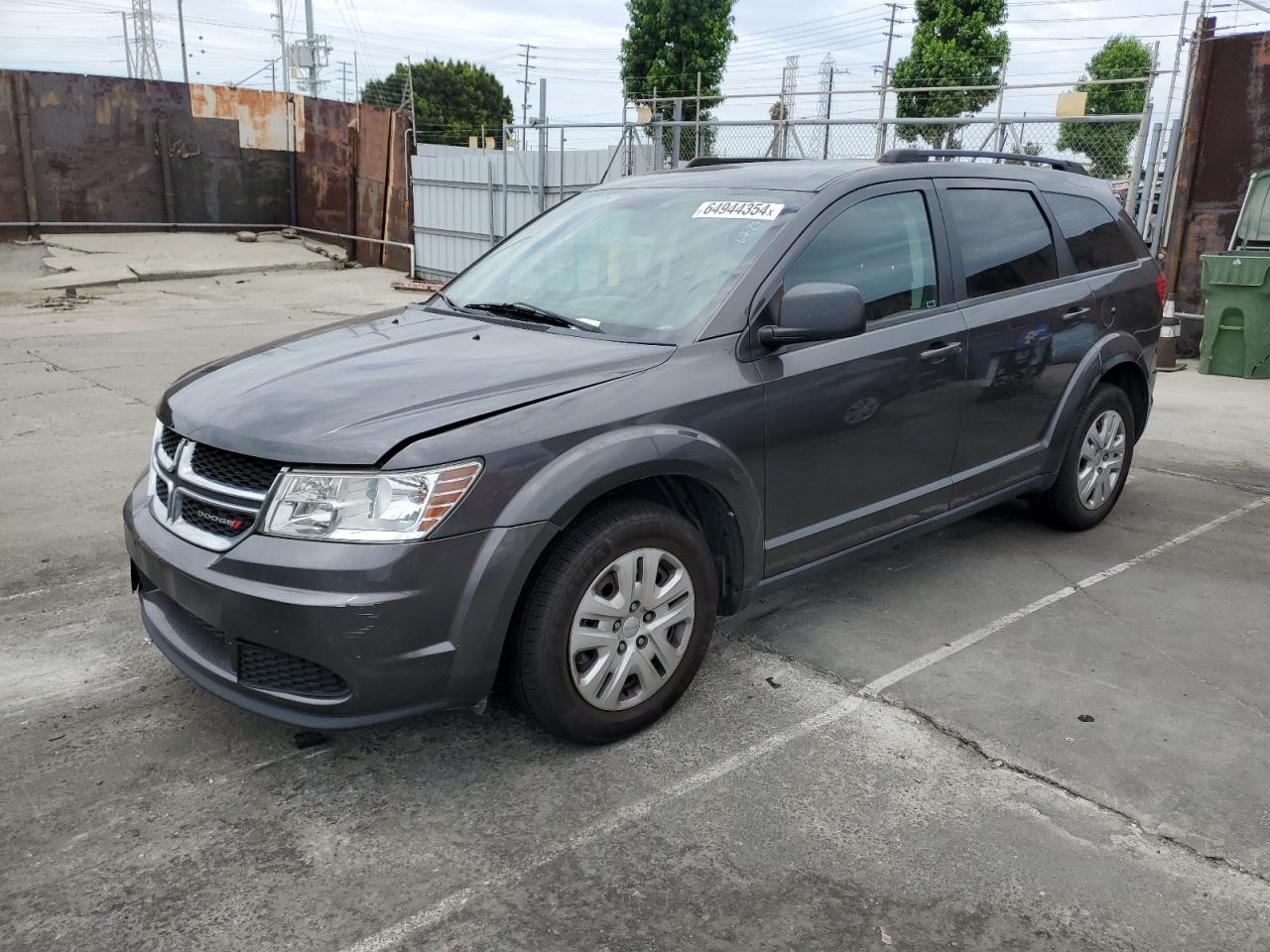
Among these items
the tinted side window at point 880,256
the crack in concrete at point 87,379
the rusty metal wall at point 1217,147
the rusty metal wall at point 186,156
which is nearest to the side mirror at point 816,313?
the tinted side window at point 880,256

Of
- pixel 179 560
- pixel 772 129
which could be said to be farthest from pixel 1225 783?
pixel 772 129

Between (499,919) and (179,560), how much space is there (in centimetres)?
133

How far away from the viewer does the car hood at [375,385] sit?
2775 mm

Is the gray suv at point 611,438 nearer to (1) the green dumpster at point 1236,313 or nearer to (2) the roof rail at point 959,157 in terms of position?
(2) the roof rail at point 959,157

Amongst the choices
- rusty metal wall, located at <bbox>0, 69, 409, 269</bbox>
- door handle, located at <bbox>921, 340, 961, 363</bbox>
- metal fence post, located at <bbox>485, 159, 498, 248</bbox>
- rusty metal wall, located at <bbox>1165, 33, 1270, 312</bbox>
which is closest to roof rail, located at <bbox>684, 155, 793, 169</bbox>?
door handle, located at <bbox>921, 340, 961, 363</bbox>

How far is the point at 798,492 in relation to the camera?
3.60m

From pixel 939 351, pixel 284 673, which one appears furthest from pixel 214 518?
pixel 939 351

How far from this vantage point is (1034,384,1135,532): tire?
494 cm

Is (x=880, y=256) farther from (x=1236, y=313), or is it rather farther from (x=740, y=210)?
(x=1236, y=313)

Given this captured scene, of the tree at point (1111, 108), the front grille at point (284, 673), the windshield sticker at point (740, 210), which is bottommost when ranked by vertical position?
the front grille at point (284, 673)

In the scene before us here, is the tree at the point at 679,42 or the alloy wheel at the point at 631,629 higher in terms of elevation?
the tree at the point at 679,42

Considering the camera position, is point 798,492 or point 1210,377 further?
point 1210,377

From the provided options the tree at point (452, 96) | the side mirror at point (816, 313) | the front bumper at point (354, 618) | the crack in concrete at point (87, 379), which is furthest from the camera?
the tree at point (452, 96)

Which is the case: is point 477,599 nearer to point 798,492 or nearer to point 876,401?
point 798,492
